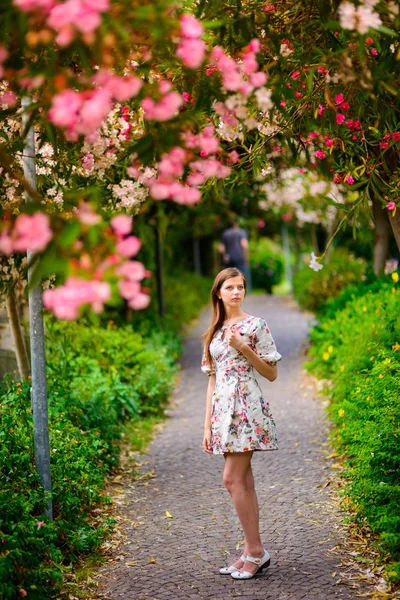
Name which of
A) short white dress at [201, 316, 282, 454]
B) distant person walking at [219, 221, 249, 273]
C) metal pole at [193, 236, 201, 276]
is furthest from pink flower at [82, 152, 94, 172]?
metal pole at [193, 236, 201, 276]

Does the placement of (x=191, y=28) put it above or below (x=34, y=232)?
above

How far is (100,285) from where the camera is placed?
7.10 feet

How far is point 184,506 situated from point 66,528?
120cm

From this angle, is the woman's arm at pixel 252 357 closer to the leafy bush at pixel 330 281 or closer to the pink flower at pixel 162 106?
the pink flower at pixel 162 106

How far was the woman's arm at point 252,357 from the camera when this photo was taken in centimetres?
412

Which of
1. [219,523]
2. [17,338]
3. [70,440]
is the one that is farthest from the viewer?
[17,338]

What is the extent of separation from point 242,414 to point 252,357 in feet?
1.07

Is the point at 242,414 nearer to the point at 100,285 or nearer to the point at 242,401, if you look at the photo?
the point at 242,401

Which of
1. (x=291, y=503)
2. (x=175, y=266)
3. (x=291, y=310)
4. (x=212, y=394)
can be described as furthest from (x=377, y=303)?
(x=175, y=266)

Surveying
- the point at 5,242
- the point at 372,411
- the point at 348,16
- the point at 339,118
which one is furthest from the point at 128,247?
the point at 372,411

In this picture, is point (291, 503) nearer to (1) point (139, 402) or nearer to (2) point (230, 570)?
(2) point (230, 570)

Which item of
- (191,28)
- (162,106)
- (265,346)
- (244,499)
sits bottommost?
(244,499)

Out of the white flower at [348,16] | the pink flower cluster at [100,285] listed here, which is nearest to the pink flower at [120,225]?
the pink flower cluster at [100,285]

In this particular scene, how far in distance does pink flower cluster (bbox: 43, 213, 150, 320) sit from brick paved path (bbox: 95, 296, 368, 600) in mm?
2370
